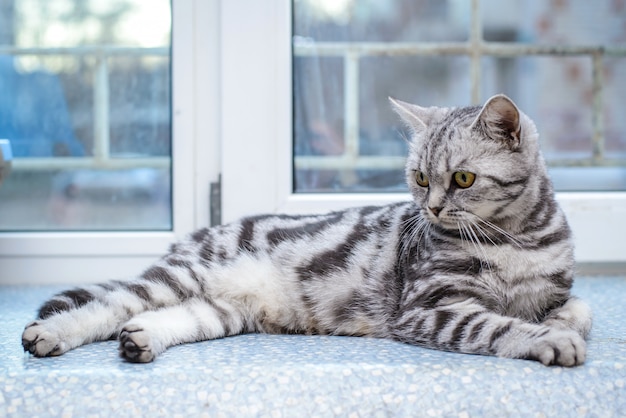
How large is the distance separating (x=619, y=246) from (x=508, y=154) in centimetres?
83

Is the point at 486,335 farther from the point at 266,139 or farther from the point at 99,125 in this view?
the point at 99,125

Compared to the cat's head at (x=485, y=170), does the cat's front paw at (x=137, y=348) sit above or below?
below

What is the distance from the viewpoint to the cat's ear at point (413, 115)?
1483 mm

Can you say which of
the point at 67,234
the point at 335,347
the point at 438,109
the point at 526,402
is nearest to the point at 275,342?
the point at 335,347

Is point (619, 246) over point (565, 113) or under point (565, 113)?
under

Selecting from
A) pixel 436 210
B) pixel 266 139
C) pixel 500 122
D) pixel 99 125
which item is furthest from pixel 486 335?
pixel 99 125

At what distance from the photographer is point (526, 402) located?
1121mm

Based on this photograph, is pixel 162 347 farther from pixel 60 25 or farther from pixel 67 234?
pixel 60 25

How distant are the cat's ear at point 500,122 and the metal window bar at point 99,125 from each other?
3.20ft

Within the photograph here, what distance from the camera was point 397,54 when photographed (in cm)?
203

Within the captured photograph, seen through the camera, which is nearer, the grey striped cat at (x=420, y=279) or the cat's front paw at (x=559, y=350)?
the cat's front paw at (x=559, y=350)

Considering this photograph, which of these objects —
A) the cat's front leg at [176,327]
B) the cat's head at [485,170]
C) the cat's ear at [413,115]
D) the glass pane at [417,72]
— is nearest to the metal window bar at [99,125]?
the glass pane at [417,72]

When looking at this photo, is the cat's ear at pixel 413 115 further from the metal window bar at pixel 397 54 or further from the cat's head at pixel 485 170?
the metal window bar at pixel 397 54

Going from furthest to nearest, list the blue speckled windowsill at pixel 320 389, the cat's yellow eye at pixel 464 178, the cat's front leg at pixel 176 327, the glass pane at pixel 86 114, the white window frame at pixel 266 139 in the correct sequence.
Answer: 1. the glass pane at pixel 86 114
2. the white window frame at pixel 266 139
3. the cat's yellow eye at pixel 464 178
4. the cat's front leg at pixel 176 327
5. the blue speckled windowsill at pixel 320 389
